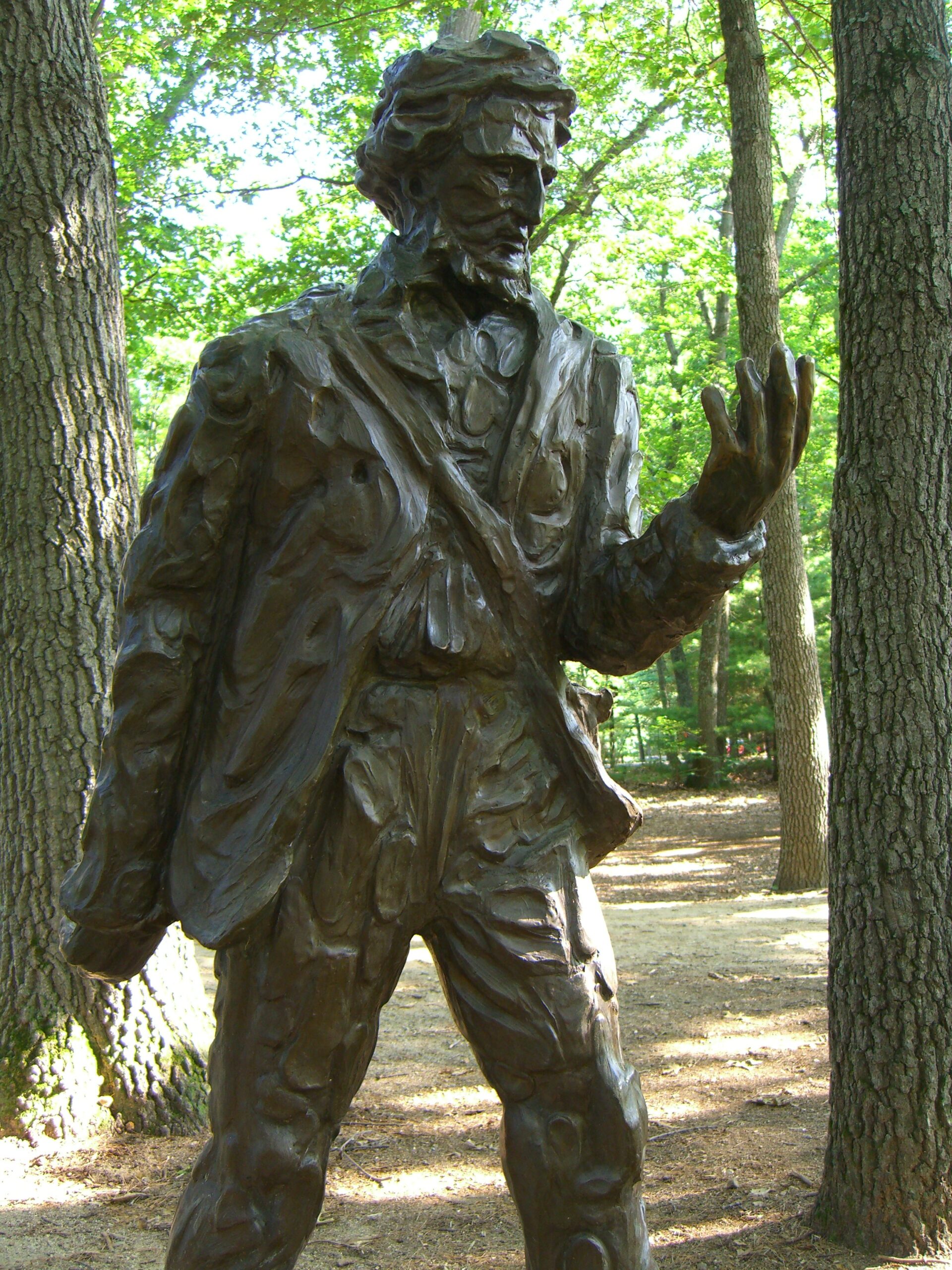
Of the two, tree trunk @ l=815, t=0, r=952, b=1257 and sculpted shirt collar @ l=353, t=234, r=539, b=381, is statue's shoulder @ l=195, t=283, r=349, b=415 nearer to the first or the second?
sculpted shirt collar @ l=353, t=234, r=539, b=381

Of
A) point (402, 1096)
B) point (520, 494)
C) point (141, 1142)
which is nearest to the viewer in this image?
point (520, 494)

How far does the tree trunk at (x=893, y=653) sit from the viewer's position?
11.6ft

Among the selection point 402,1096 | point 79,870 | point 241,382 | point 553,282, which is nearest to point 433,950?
point 79,870

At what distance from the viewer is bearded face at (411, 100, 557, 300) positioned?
2227 millimetres

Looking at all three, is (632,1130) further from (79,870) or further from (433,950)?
(79,870)

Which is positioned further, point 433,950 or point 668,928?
point 668,928

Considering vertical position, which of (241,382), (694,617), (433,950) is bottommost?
(433,950)

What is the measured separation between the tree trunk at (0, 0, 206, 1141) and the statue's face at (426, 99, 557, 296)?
279 centimetres

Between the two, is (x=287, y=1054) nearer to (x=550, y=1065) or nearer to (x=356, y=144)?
(x=550, y=1065)

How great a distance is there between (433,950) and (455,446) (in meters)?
0.96

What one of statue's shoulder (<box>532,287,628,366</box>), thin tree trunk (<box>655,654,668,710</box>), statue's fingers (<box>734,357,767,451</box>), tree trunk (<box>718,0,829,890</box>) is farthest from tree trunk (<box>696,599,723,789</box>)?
statue's fingers (<box>734,357,767,451</box>)

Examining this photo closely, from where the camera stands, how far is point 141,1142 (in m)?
4.61

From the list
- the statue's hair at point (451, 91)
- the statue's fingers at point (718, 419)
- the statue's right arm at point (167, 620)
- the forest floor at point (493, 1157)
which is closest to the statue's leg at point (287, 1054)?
the statue's right arm at point (167, 620)

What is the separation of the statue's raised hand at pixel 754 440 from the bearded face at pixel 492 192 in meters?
0.60
